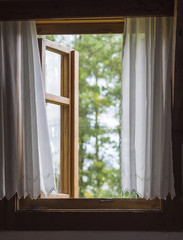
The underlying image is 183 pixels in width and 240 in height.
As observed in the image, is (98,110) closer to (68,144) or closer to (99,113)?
(99,113)

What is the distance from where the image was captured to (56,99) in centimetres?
293

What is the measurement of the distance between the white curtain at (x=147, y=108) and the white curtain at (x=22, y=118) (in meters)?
0.51

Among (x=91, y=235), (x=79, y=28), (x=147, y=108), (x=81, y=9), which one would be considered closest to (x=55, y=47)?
(x=79, y=28)

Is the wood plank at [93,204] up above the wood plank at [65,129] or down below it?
below

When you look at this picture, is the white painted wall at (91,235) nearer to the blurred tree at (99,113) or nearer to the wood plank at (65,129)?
the wood plank at (65,129)

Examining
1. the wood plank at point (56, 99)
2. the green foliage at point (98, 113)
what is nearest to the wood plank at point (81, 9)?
the wood plank at point (56, 99)

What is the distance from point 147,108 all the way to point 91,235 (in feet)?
2.86

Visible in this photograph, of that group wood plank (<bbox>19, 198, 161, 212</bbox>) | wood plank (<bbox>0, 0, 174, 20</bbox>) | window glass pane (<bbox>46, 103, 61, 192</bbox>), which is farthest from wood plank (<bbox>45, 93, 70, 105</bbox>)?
wood plank (<bbox>19, 198, 161, 212</bbox>)

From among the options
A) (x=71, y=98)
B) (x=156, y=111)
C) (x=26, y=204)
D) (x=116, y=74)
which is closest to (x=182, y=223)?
(x=156, y=111)

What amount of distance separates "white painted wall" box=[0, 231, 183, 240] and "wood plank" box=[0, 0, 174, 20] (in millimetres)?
1361

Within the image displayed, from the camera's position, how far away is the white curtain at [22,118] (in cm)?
252

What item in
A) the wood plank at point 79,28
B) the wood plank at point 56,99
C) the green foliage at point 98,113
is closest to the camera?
the wood plank at point 79,28

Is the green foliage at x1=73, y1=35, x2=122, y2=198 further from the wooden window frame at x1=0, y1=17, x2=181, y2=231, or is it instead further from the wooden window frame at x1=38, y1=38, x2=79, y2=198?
the wooden window frame at x1=0, y1=17, x2=181, y2=231

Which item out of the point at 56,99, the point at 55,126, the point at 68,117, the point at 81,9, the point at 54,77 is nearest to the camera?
the point at 81,9
